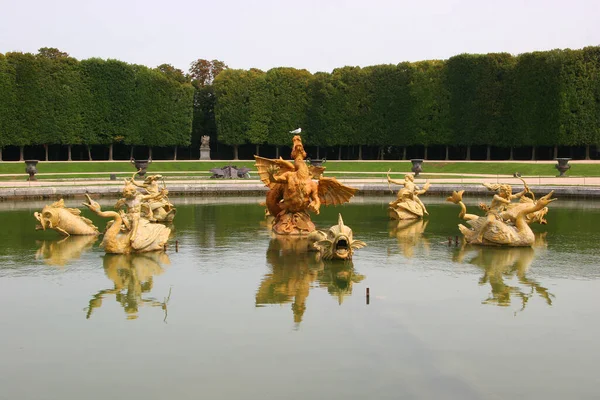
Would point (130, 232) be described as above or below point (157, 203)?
below

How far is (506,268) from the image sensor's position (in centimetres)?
1544

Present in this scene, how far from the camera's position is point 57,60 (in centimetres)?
5438

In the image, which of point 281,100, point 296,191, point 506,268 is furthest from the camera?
A: point 281,100

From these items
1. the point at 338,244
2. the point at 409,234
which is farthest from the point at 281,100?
the point at 338,244

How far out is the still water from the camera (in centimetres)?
913

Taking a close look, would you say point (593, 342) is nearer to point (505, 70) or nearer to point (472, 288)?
point (472, 288)

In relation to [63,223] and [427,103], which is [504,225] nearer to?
[63,223]

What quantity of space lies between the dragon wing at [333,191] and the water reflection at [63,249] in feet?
20.0

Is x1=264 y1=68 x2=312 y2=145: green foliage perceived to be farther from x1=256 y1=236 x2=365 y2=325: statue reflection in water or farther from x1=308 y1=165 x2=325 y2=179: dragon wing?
x1=256 y1=236 x2=365 y2=325: statue reflection in water

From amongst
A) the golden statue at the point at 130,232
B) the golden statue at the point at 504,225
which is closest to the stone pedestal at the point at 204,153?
the golden statue at the point at 130,232

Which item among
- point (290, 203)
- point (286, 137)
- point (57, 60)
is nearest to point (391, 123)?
point (286, 137)

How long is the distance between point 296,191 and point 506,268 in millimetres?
6016

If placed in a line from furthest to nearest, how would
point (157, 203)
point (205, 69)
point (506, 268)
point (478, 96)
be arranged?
1. point (205, 69)
2. point (478, 96)
3. point (157, 203)
4. point (506, 268)

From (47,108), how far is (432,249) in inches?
1649
